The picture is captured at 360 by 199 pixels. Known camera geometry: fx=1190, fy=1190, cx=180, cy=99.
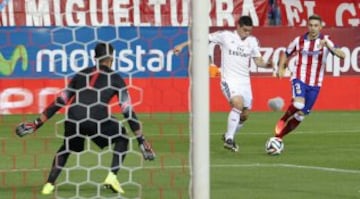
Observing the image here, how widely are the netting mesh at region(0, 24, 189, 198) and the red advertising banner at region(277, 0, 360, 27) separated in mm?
4597

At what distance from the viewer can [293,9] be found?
2984 cm

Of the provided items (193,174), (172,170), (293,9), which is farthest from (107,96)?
(293,9)

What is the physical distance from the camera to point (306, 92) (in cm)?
1655

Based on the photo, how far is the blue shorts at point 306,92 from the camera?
16.5 m

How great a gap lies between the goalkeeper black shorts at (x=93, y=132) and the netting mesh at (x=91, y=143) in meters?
0.16

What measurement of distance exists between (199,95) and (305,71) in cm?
978

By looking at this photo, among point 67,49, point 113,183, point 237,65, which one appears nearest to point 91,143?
point 237,65

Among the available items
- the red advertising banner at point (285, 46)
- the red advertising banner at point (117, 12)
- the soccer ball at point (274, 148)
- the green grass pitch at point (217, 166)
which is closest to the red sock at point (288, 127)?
the green grass pitch at point (217, 166)

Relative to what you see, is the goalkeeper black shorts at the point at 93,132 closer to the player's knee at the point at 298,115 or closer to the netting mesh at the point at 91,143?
the netting mesh at the point at 91,143

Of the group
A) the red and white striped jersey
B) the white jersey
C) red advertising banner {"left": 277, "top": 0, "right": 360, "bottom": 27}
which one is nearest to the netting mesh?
the white jersey

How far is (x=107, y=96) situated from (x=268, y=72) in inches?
606

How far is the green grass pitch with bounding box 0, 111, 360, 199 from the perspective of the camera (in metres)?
11.7

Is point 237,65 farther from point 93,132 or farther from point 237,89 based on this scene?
point 93,132

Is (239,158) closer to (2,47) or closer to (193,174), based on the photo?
(193,174)
